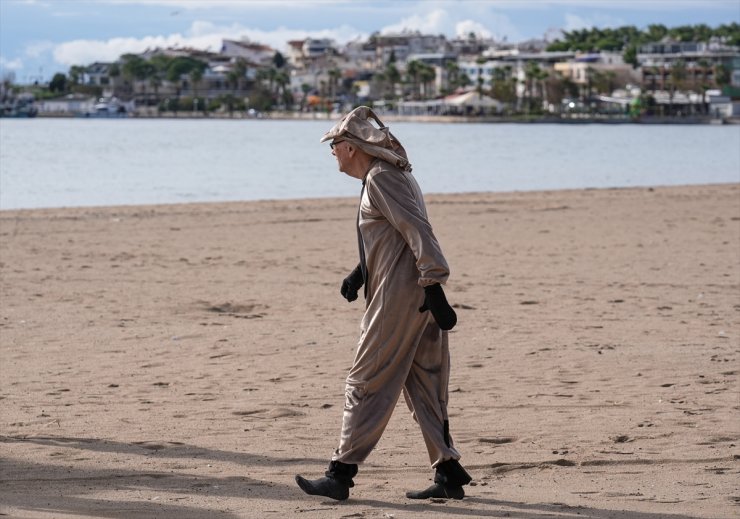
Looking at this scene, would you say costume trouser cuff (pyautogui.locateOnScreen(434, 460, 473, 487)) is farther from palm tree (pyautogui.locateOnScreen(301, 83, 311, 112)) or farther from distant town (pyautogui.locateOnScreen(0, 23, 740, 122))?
palm tree (pyautogui.locateOnScreen(301, 83, 311, 112))

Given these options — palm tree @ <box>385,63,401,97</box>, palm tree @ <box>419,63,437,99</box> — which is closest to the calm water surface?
palm tree @ <box>419,63,437,99</box>

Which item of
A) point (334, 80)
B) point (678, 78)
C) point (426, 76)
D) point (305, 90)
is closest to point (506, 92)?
point (426, 76)

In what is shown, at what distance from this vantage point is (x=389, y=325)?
17.2 feet

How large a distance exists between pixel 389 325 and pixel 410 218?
44cm

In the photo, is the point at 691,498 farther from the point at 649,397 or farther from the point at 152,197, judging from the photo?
the point at 152,197

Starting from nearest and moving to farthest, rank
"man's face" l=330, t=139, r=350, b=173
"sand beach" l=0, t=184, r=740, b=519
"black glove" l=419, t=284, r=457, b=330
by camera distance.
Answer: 1. "black glove" l=419, t=284, r=457, b=330
2. "man's face" l=330, t=139, r=350, b=173
3. "sand beach" l=0, t=184, r=740, b=519

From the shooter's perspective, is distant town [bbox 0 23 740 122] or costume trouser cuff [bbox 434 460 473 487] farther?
distant town [bbox 0 23 740 122]

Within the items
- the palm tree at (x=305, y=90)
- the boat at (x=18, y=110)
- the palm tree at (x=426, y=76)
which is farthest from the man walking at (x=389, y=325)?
the palm tree at (x=305, y=90)

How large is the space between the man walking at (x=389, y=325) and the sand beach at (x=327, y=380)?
0.22m

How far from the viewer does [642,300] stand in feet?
38.4

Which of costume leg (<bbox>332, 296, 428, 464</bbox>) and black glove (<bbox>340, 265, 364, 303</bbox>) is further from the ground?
black glove (<bbox>340, 265, 364, 303</bbox>)

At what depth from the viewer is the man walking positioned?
205 inches

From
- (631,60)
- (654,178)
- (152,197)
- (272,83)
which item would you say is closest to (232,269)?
(152,197)

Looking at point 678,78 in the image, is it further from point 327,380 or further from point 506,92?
point 327,380
